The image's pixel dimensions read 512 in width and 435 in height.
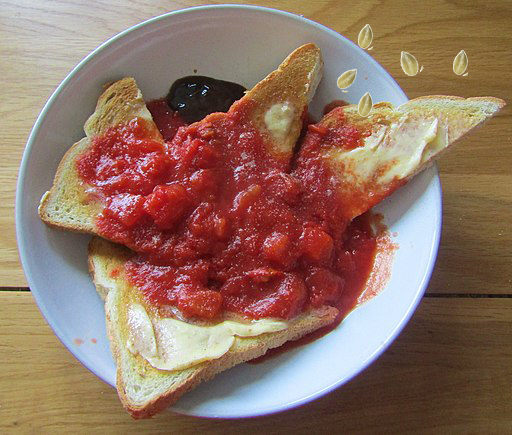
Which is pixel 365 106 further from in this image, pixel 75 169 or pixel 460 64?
pixel 75 169

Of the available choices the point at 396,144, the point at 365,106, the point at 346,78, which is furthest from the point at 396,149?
the point at 346,78

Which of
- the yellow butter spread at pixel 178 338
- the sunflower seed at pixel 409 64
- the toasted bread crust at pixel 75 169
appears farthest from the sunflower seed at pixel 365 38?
the yellow butter spread at pixel 178 338

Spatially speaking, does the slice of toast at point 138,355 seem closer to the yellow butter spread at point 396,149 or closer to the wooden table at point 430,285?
the wooden table at point 430,285

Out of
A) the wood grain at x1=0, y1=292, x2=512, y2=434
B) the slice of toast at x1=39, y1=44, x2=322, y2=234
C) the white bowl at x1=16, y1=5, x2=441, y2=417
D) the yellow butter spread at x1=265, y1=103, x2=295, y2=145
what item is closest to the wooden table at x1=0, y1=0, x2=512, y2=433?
the wood grain at x1=0, y1=292, x2=512, y2=434

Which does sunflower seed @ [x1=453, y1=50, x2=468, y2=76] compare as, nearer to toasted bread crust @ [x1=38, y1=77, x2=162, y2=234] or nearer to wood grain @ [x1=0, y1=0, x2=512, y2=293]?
wood grain @ [x1=0, y1=0, x2=512, y2=293]

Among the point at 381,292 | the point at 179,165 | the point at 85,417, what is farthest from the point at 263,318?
the point at 85,417

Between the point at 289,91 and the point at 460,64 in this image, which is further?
the point at 460,64
